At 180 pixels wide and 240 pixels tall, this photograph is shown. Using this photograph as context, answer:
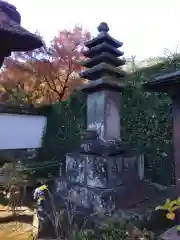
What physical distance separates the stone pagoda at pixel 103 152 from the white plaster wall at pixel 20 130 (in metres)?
6.39

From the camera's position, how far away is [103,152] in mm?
5523

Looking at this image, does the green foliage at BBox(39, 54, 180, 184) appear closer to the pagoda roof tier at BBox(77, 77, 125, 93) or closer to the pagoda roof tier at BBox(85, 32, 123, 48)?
the pagoda roof tier at BBox(77, 77, 125, 93)

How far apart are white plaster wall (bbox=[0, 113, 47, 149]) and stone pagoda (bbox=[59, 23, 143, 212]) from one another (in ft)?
20.9

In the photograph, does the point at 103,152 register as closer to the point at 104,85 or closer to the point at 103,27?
the point at 104,85

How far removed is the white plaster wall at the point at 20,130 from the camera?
39.4ft

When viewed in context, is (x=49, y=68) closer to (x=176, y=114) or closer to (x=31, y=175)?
(x=31, y=175)

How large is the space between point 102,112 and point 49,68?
30.4ft

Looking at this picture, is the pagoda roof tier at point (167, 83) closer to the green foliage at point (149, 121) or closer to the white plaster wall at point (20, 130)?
the green foliage at point (149, 121)

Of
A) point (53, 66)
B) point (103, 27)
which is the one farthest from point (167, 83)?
point (53, 66)

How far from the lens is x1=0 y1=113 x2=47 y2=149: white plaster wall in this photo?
12.0 metres

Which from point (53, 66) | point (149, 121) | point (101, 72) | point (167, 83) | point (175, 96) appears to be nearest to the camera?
point (167, 83)

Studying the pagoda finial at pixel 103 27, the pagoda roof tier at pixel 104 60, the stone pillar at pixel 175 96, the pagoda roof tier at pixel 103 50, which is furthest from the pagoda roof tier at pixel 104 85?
the stone pillar at pixel 175 96

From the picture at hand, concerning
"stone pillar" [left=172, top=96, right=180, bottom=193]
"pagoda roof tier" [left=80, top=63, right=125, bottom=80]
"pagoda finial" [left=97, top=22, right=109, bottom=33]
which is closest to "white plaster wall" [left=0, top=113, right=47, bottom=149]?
"pagoda roof tier" [left=80, top=63, right=125, bottom=80]

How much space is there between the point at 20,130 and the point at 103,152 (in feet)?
25.7
